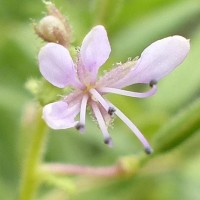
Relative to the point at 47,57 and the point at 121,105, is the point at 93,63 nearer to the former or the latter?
the point at 47,57

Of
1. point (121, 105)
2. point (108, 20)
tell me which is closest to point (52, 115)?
point (108, 20)

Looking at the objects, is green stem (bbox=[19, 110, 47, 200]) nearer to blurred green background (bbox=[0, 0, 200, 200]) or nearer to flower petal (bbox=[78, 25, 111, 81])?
flower petal (bbox=[78, 25, 111, 81])

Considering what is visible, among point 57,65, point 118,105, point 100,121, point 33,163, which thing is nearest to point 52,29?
point 57,65

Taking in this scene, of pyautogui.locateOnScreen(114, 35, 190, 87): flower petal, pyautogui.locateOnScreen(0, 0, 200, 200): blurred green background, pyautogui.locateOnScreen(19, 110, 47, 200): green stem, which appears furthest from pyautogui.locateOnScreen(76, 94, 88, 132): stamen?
pyautogui.locateOnScreen(0, 0, 200, 200): blurred green background

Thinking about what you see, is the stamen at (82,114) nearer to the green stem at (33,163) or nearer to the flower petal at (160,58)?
the flower petal at (160,58)

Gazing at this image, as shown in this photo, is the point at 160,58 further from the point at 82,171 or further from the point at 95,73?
the point at 82,171

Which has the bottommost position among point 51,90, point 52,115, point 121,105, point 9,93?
point 52,115
